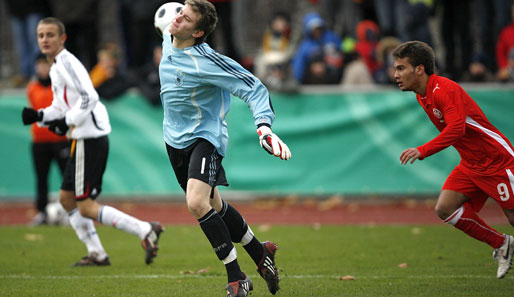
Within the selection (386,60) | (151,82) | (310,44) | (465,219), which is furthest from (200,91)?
(310,44)

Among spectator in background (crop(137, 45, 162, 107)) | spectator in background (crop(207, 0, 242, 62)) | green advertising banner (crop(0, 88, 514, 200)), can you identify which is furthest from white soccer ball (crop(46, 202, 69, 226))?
spectator in background (crop(207, 0, 242, 62))

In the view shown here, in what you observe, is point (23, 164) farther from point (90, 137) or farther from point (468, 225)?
point (468, 225)

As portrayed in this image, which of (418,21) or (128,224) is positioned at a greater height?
(418,21)

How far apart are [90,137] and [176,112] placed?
216cm

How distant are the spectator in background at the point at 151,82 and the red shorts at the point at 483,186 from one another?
742cm

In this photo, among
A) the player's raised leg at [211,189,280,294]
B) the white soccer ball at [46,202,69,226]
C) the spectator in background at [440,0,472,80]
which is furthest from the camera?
the spectator in background at [440,0,472,80]

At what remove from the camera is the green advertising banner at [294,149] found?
1375 centimetres

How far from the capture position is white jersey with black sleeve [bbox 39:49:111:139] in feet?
27.6

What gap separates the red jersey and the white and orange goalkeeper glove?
59.3 inches

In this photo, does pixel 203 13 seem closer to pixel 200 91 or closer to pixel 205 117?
Result: pixel 200 91

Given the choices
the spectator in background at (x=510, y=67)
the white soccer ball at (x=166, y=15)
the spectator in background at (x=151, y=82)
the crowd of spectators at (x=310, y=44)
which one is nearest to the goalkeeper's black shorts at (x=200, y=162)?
the white soccer ball at (x=166, y=15)

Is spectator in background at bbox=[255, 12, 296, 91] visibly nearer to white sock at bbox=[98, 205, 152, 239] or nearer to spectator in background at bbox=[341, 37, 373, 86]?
spectator in background at bbox=[341, 37, 373, 86]

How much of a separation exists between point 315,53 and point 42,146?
563 cm

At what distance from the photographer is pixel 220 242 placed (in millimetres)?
6551
